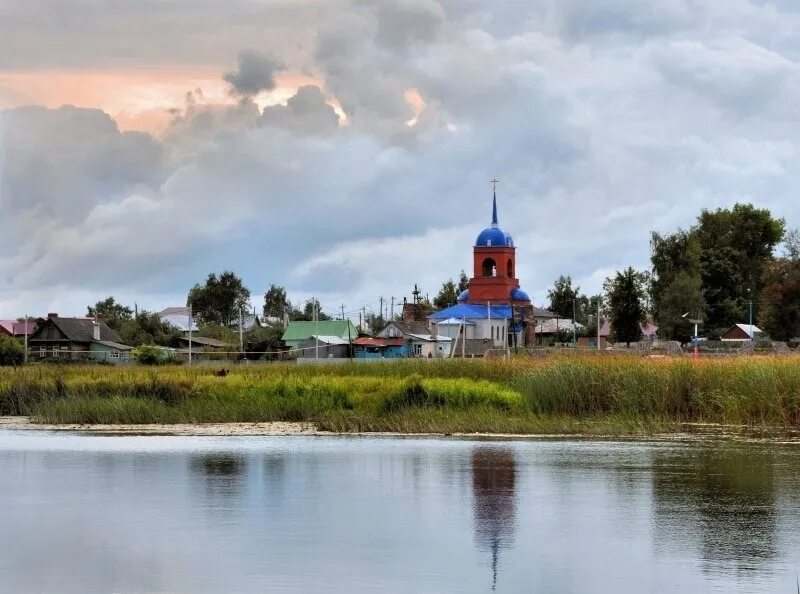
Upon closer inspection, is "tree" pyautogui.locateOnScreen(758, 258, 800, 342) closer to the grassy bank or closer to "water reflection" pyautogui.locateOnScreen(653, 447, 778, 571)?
the grassy bank

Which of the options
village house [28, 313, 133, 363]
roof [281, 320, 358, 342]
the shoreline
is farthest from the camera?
roof [281, 320, 358, 342]

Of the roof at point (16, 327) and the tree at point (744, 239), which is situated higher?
the tree at point (744, 239)

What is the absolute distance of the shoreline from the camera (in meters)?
31.4

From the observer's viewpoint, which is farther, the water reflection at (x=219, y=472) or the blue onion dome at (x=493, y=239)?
the blue onion dome at (x=493, y=239)

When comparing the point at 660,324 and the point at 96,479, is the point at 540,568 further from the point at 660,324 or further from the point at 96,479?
the point at 660,324

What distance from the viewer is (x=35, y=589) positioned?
48.9 feet

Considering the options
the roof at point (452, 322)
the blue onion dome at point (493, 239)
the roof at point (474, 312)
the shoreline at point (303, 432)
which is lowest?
the shoreline at point (303, 432)

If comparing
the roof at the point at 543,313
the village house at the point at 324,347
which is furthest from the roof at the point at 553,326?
the village house at the point at 324,347

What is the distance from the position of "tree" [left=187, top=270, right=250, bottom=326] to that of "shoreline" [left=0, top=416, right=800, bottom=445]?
379ft

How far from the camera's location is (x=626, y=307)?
110938mm

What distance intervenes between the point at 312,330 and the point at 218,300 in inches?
1717

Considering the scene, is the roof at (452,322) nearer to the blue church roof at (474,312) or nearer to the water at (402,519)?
the blue church roof at (474,312)

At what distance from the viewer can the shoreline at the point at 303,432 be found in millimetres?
31375

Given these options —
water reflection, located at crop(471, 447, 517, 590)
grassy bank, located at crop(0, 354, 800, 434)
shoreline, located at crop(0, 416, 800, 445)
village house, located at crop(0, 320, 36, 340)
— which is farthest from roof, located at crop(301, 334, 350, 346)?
water reflection, located at crop(471, 447, 517, 590)
